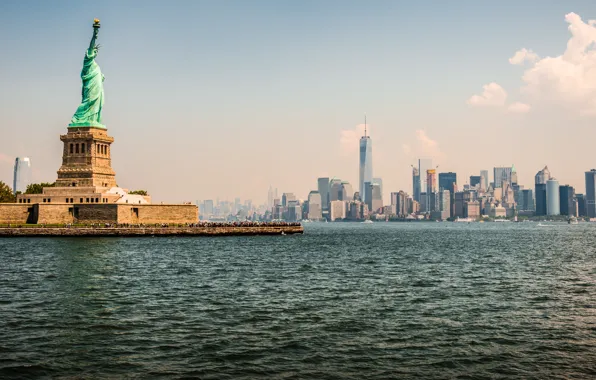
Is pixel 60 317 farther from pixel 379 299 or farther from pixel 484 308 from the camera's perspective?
pixel 484 308

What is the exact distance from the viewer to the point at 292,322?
95.8 ft

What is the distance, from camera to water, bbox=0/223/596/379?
21656mm

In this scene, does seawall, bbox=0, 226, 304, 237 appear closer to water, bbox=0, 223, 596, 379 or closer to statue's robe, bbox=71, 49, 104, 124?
statue's robe, bbox=71, 49, 104, 124

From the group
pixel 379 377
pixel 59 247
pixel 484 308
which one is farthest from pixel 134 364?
pixel 59 247

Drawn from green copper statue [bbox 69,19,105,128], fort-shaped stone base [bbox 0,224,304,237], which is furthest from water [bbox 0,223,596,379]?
green copper statue [bbox 69,19,105,128]

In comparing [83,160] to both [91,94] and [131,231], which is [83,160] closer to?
[91,94]

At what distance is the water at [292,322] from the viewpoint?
71.1 feet

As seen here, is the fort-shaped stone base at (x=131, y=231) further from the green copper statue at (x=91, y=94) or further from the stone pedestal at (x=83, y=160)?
the green copper statue at (x=91, y=94)

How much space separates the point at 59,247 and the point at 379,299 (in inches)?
2055

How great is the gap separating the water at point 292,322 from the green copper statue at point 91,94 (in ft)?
211

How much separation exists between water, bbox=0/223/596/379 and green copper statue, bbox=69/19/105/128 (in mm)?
64247

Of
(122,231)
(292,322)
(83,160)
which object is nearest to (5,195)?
(83,160)

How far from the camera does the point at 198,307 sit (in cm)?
3325

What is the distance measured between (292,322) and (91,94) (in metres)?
97.3
